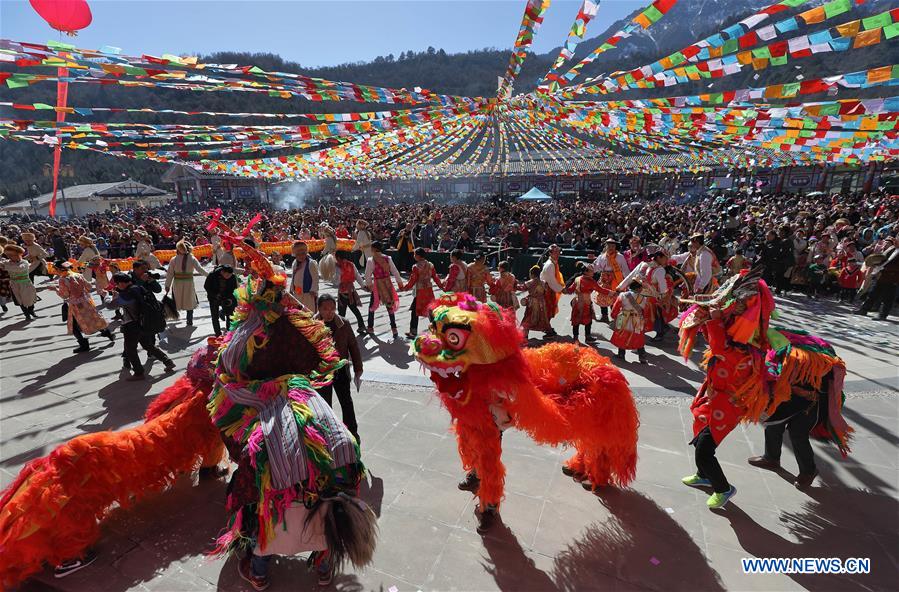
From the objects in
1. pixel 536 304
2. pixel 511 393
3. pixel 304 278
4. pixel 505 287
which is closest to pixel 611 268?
pixel 536 304

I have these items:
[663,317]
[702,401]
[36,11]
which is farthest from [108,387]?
[663,317]

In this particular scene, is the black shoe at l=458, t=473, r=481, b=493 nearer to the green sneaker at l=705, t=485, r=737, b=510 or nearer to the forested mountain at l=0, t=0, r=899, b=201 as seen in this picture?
the green sneaker at l=705, t=485, r=737, b=510

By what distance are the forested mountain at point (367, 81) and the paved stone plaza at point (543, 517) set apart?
146 ft

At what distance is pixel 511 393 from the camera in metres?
3.02

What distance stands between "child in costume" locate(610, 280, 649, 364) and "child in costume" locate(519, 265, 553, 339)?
52.6 inches

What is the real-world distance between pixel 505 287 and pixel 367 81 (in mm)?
104448

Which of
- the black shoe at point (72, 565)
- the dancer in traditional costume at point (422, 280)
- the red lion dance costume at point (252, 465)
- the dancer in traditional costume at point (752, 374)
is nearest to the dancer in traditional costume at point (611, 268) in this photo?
the dancer in traditional costume at point (422, 280)

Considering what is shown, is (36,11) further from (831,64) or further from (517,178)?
(831,64)

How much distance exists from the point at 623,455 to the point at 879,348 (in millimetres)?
6517

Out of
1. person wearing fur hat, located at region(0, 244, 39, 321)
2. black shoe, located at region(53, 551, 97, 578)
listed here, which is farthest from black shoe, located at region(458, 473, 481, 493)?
person wearing fur hat, located at region(0, 244, 39, 321)

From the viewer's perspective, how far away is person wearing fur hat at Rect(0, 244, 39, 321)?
27.9 ft

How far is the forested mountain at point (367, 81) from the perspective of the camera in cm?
5359

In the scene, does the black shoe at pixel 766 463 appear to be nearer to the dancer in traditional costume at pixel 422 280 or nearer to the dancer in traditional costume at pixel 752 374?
the dancer in traditional costume at pixel 752 374

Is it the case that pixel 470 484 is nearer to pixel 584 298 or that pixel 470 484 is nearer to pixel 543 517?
pixel 543 517
